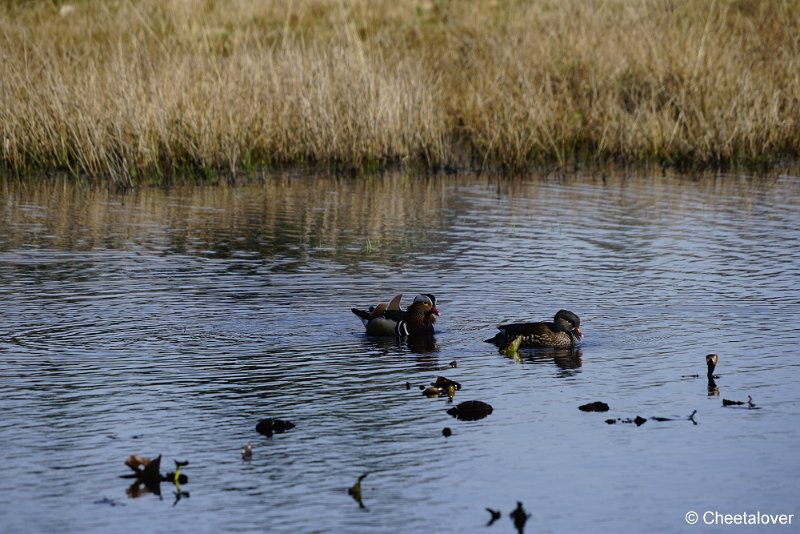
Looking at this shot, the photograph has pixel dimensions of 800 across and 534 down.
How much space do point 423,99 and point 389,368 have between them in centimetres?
1084

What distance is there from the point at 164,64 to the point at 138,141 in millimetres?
1138

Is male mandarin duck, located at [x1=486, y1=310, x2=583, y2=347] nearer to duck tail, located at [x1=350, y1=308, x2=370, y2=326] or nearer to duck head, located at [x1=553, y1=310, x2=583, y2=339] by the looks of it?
duck head, located at [x1=553, y1=310, x2=583, y2=339]

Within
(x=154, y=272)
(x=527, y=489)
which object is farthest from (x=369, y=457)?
(x=154, y=272)

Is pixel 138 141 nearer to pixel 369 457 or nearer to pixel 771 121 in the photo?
pixel 771 121

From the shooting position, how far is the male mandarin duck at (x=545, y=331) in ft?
32.5

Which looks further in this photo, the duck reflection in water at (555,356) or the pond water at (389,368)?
the duck reflection in water at (555,356)

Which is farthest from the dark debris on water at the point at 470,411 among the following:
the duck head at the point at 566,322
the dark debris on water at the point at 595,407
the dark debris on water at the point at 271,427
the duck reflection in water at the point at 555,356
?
the duck head at the point at 566,322

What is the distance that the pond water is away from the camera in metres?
6.77

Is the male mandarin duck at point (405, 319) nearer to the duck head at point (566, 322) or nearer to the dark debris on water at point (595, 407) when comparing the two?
the duck head at point (566, 322)

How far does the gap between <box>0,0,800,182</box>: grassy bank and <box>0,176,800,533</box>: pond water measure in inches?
109

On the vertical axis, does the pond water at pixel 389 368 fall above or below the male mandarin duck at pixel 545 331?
below

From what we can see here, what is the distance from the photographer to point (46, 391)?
870cm

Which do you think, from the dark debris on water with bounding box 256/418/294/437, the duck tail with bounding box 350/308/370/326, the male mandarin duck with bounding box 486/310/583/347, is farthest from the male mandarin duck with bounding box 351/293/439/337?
the dark debris on water with bounding box 256/418/294/437

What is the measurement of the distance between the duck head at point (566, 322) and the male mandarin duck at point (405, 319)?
1.00 metres
